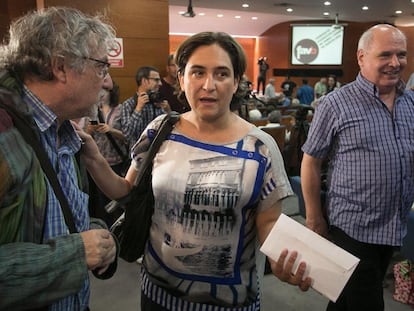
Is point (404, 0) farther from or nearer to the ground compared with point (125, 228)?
farther from the ground

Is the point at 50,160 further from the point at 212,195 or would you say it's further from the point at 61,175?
the point at 212,195

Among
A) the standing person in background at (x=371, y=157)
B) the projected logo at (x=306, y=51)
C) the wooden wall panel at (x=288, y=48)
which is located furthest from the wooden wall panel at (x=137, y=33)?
the wooden wall panel at (x=288, y=48)

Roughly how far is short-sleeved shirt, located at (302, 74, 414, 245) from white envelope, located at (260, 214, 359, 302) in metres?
0.93

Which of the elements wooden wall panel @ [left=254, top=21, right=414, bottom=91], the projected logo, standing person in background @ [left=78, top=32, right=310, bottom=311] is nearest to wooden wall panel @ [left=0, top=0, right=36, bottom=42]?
standing person in background @ [left=78, top=32, right=310, bottom=311]

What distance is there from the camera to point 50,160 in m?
0.91

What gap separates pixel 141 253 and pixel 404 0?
11771 millimetres

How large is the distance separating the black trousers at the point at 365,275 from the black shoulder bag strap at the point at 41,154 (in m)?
1.39

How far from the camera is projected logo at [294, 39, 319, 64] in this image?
52.6 feet

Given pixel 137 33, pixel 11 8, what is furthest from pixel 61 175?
pixel 11 8

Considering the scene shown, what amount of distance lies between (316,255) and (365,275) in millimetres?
1029

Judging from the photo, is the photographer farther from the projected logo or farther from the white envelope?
the projected logo

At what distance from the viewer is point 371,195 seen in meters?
1.77

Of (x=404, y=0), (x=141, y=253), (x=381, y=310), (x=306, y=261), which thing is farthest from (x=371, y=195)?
(x=404, y=0)

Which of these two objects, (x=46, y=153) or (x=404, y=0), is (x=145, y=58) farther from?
(x=404, y=0)
